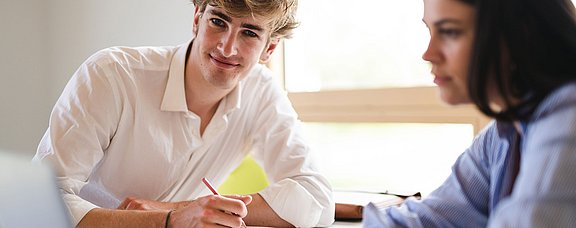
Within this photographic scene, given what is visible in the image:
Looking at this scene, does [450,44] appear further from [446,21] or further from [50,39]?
[50,39]

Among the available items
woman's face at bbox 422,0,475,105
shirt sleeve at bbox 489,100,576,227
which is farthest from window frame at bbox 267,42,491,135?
shirt sleeve at bbox 489,100,576,227

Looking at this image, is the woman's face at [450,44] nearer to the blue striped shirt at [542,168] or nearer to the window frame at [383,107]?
the blue striped shirt at [542,168]

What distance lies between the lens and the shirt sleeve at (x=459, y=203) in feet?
3.53

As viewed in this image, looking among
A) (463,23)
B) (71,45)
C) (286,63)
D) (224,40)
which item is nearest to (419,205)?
(463,23)

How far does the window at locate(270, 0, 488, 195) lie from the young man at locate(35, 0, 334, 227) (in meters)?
0.55

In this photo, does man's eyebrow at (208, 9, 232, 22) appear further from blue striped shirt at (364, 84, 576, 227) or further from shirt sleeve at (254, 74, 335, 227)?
blue striped shirt at (364, 84, 576, 227)

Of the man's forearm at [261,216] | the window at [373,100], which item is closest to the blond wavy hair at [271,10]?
the man's forearm at [261,216]

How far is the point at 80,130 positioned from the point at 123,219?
0.25 metres

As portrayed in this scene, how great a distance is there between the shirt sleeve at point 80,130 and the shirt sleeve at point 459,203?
0.69 metres

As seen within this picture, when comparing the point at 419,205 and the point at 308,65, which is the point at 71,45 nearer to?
the point at 308,65

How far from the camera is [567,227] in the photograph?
0.66m

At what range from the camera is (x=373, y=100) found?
2383 mm

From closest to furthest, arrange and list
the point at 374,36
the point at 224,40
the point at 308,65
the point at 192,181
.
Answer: the point at 224,40 → the point at 192,181 → the point at 374,36 → the point at 308,65

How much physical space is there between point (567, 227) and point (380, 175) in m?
1.87
